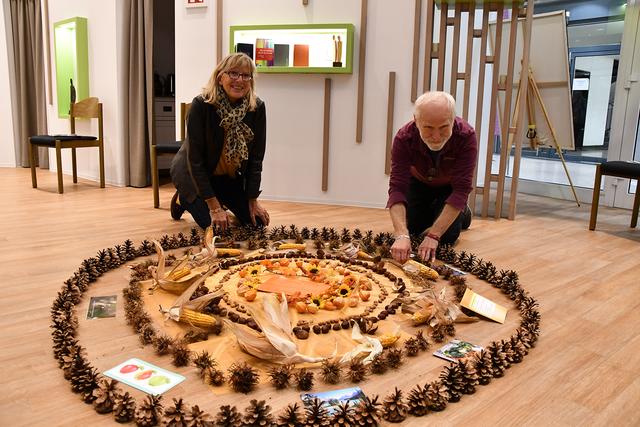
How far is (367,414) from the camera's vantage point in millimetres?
1391

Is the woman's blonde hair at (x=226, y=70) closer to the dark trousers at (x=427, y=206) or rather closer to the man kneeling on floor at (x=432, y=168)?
the man kneeling on floor at (x=432, y=168)

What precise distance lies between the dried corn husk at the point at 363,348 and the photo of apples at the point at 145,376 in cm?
51

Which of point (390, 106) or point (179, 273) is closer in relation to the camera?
point (179, 273)

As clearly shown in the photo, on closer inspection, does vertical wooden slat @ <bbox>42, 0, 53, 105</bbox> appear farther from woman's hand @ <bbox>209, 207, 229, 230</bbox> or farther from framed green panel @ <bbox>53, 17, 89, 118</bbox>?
woman's hand @ <bbox>209, 207, 229, 230</bbox>

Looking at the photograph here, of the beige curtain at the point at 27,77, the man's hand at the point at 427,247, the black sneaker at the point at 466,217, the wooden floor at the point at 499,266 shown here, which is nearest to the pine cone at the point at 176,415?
the wooden floor at the point at 499,266

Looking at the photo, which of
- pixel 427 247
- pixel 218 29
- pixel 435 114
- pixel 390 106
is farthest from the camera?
pixel 218 29

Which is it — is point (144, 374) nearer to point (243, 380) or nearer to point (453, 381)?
point (243, 380)

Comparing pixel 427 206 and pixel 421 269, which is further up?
pixel 427 206

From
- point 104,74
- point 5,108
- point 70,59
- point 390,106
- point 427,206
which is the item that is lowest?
point 427,206

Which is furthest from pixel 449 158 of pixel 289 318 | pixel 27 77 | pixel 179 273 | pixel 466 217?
pixel 27 77

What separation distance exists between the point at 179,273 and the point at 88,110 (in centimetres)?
391

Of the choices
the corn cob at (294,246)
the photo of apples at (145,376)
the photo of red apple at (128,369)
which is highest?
the corn cob at (294,246)

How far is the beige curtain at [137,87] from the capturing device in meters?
5.38

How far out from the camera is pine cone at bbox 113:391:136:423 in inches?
54.7
